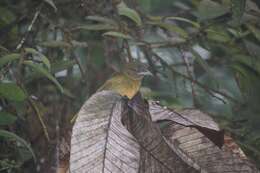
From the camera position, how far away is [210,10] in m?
1.30

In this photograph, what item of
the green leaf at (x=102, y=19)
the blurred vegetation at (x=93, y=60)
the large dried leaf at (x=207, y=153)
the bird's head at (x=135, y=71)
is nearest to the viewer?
the large dried leaf at (x=207, y=153)

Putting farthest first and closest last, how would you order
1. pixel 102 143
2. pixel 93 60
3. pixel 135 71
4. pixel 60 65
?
Answer: pixel 93 60 < pixel 60 65 < pixel 135 71 < pixel 102 143

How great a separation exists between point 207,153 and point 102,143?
18 cm

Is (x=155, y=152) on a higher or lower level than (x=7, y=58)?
lower

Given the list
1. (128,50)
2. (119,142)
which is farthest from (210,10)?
(119,142)

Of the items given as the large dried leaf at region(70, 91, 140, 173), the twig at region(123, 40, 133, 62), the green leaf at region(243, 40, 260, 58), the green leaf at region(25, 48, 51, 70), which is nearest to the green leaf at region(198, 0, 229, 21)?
the green leaf at region(243, 40, 260, 58)

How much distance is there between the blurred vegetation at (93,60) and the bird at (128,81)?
0.47 feet

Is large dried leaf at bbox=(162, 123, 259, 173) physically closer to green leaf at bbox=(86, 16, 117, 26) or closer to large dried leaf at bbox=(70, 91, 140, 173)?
large dried leaf at bbox=(70, 91, 140, 173)

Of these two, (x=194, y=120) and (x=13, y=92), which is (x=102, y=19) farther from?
(x=194, y=120)

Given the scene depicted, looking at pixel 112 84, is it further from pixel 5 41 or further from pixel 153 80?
pixel 153 80

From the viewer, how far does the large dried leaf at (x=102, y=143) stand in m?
0.69

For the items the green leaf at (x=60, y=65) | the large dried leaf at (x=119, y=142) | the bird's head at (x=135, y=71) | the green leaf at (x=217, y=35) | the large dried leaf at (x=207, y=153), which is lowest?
the large dried leaf at (x=207, y=153)

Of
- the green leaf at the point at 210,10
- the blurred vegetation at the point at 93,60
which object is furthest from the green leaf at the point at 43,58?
the green leaf at the point at 210,10

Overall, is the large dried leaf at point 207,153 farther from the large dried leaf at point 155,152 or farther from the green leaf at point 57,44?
the green leaf at point 57,44
